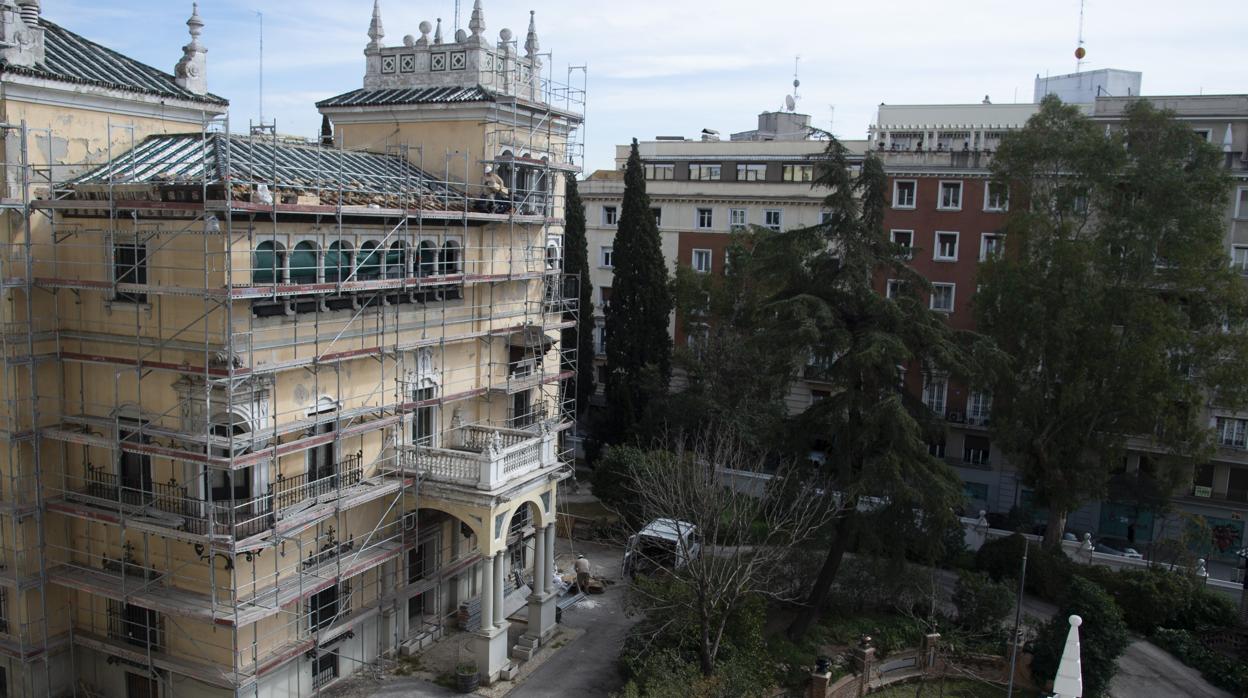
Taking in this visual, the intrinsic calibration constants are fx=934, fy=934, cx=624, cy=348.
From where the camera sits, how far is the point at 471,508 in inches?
936

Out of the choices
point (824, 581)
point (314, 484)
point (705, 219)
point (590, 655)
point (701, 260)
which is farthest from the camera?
point (701, 260)

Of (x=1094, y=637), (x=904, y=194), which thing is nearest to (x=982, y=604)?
(x=1094, y=637)

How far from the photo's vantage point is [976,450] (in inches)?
1742

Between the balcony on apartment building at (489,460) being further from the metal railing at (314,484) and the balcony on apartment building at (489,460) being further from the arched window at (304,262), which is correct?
the arched window at (304,262)

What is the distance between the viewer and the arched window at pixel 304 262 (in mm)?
21397

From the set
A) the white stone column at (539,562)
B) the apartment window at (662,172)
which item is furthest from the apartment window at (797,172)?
the white stone column at (539,562)

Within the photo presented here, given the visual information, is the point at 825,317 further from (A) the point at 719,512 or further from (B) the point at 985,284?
(B) the point at 985,284

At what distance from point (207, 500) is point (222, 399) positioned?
2415 mm

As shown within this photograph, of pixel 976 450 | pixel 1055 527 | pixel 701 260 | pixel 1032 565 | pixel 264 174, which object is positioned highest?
pixel 264 174

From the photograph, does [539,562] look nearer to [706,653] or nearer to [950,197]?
[706,653]

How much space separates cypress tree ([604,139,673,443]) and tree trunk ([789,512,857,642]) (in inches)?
602

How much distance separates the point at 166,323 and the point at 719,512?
14.2 metres

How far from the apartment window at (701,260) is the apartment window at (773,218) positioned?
359 cm

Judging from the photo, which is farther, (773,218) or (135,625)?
(773,218)
